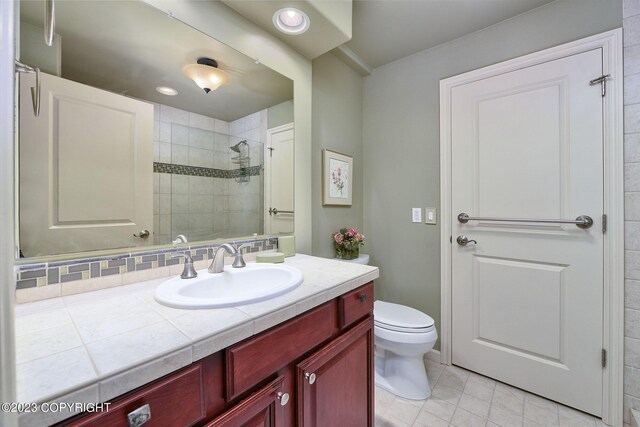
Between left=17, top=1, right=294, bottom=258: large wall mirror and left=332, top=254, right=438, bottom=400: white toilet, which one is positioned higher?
left=17, top=1, right=294, bottom=258: large wall mirror

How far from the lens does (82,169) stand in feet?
2.91

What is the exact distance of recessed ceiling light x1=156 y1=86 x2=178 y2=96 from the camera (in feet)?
3.52

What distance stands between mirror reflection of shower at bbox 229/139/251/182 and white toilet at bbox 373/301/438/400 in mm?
1183

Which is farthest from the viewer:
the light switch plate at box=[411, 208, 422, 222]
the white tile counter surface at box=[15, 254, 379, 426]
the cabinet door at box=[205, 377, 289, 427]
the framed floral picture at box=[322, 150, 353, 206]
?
the light switch plate at box=[411, 208, 422, 222]

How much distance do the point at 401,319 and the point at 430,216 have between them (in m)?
0.80

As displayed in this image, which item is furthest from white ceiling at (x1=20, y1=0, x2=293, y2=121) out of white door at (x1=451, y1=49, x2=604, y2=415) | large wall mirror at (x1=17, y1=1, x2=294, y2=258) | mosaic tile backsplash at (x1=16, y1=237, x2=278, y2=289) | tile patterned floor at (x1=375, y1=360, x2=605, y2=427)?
tile patterned floor at (x1=375, y1=360, x2=605, y2=427)

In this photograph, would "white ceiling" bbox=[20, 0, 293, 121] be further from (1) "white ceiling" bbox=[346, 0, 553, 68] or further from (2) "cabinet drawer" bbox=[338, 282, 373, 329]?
(2) "cabinet drawer" bbox=[338, 282, 373, 329]

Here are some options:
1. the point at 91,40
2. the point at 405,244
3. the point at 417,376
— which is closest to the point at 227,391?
the point at 91,40

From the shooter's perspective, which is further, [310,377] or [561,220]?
[561,220]

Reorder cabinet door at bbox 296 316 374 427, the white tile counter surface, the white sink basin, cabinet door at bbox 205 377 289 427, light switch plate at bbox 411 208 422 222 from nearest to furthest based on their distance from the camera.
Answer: the white tile counter surface < cabinet door at bbox 205 377 289 427 < the white sink basin < cabinet door at bbox 296 316 374 427 < light switch plate at bbox 411 208 422 222

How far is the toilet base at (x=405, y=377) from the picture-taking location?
1604 mm

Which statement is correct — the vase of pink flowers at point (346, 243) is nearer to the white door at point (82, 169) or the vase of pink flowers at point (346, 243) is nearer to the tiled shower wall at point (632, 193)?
the white door at point (82, 169)

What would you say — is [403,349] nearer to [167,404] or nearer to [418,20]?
[167,404]

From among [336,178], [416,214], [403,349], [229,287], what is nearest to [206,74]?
[229,287]
